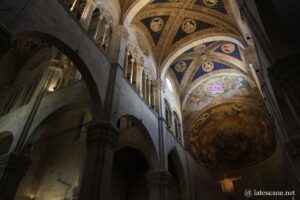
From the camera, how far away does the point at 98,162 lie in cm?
612

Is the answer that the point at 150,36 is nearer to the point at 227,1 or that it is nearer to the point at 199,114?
the point at 227,1

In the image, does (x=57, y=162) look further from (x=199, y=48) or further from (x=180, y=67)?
(x=199, y=48)

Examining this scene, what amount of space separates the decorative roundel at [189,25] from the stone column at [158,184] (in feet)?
27.2

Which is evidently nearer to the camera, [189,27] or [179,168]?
[179,168]

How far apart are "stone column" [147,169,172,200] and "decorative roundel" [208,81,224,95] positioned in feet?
31.3

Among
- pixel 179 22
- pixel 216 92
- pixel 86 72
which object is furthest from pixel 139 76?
pixel 216 92

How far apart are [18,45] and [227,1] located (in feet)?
38.0

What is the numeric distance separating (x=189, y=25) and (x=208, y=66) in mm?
3840

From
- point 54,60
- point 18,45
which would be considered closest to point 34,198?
point 54,60

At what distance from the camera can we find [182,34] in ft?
46.4

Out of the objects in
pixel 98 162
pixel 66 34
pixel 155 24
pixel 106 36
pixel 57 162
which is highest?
pixel 155 24

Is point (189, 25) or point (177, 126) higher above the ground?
point (189, 25)

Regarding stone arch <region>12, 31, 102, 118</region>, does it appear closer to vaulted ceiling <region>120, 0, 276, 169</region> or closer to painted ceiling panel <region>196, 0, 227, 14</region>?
vaulted ceiling <region>120, 0, 276, 169</region>

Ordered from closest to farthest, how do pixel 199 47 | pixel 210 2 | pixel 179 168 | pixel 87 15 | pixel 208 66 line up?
pixel 87 15 → pixel 210 2 → pixel 179 168 → pixel 199 47 → pixel 208 66
